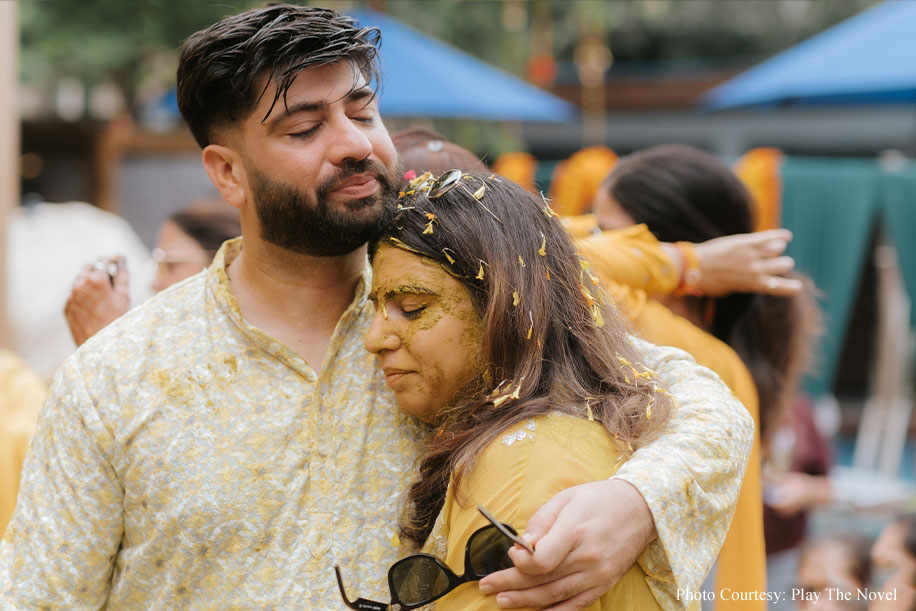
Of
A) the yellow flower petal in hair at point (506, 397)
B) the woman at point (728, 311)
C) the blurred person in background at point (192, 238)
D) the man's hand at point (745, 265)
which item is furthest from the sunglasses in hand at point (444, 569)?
the blurred person in background at point (192, 238)

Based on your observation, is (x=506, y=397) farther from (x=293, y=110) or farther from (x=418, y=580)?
(x=293, y=110)

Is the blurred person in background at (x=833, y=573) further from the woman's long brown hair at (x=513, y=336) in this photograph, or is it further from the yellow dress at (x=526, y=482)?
the yellow dress at (x=526, y=482)

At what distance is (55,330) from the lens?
6082 mm

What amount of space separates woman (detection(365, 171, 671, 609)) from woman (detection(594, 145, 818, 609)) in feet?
2.80

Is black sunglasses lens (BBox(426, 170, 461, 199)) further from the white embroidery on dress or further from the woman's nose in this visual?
the white embroidery on dress

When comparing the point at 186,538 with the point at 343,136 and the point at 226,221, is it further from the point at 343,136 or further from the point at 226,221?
the point at 226,221

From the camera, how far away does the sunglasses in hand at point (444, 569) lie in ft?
5.50

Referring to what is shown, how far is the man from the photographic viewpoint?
2006 millimetres

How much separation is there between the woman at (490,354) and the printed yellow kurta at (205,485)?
128mm

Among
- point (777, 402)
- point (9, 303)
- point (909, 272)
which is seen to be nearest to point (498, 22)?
point (909, 272)

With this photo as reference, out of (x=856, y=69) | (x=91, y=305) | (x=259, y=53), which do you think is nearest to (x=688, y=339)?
(x=259, y=53)

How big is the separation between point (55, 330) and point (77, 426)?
4.38m

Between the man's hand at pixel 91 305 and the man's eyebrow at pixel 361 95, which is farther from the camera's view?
the man's hand at pixel 91 305

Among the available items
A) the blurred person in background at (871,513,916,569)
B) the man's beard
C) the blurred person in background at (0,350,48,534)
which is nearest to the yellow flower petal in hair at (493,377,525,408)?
the man's beard
